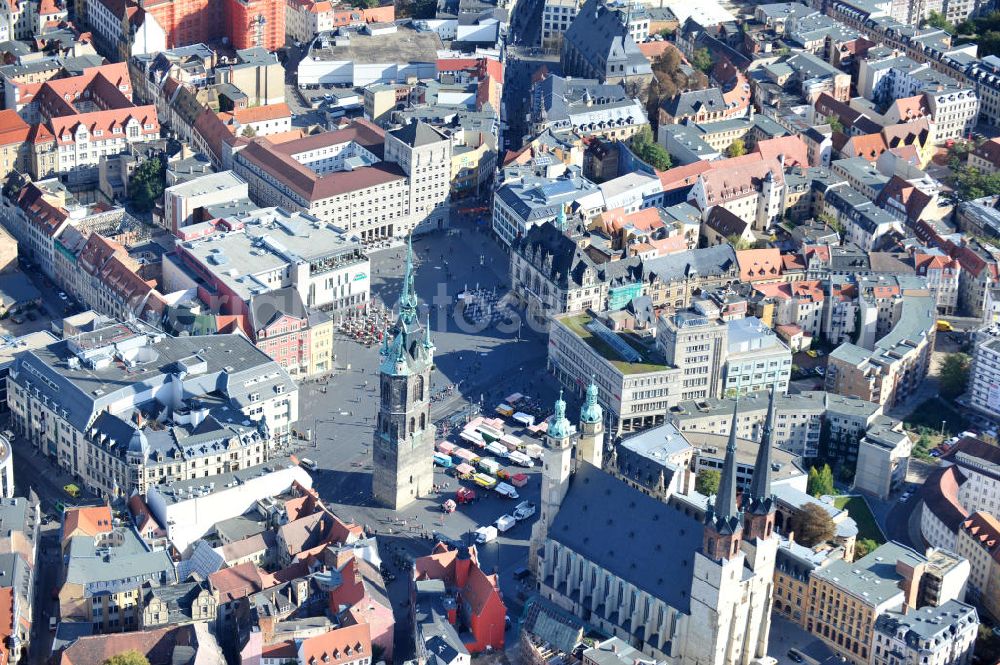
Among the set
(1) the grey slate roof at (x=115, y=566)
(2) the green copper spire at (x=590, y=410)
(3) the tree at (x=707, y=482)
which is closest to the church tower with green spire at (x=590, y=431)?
(2) the green copper spire at (x=590, y=410)

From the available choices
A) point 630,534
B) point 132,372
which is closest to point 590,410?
point 630,534

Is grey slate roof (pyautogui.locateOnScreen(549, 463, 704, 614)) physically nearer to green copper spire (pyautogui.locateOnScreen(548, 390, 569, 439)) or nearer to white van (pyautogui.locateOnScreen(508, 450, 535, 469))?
green copper spire (pyautogui.locateOnScreen(548, 390, 569, 439))

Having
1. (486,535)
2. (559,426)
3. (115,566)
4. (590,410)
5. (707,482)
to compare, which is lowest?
(486,535)

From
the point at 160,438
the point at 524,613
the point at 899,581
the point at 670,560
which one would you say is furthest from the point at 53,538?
the point at 899,581

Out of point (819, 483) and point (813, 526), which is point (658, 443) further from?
point (813, 526)

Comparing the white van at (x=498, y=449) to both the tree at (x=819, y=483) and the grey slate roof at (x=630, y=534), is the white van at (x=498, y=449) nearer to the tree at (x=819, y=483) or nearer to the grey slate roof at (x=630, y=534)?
the grey slate roof at (x=630, y=534)

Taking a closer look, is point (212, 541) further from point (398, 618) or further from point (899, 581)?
point (899, 581)
